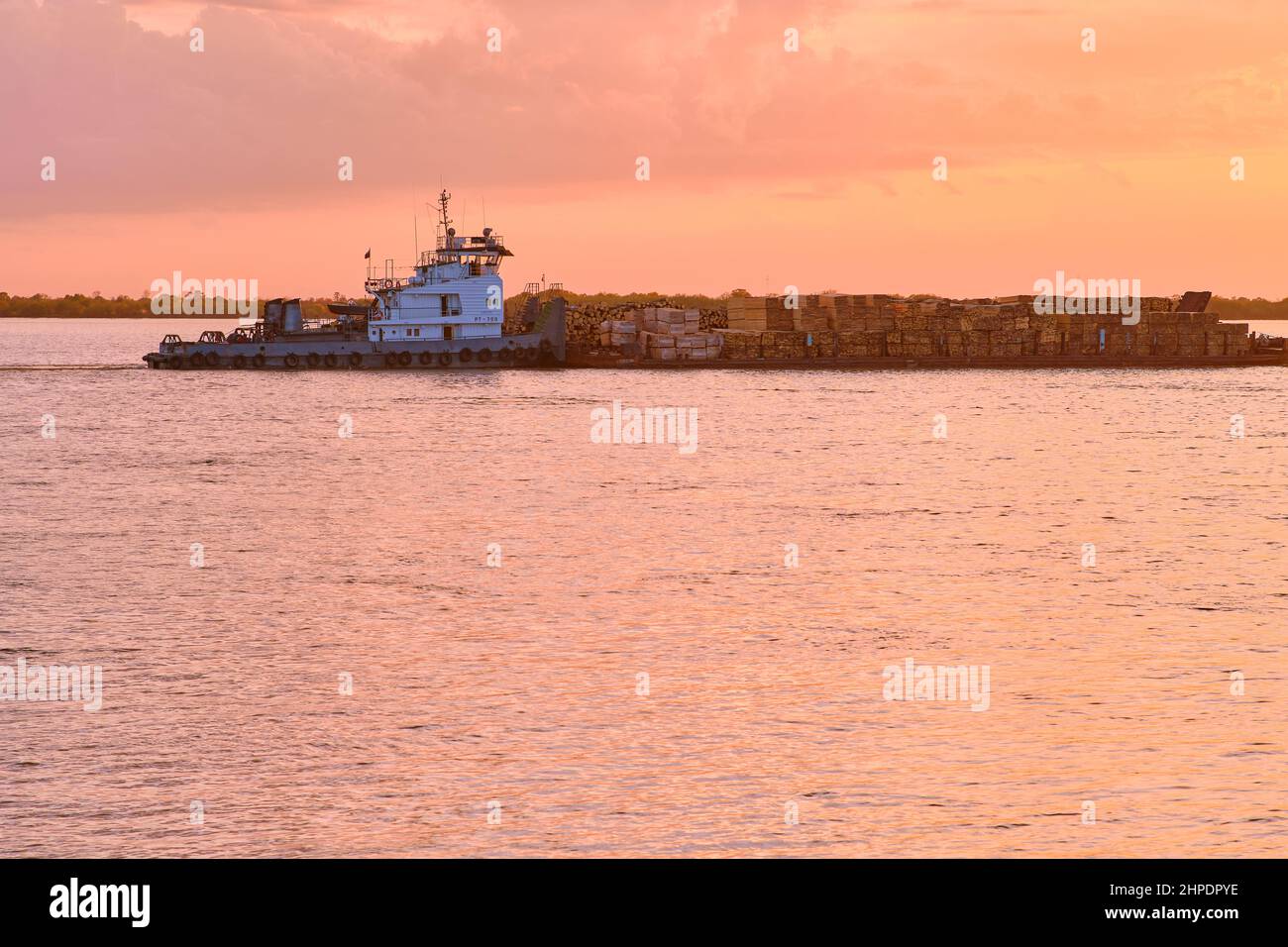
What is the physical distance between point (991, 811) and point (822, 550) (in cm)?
2079

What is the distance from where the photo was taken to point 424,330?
123750mm

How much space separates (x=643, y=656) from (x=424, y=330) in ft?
332

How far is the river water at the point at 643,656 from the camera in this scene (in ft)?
55.2

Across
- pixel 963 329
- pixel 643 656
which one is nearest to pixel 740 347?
pixel 963 329

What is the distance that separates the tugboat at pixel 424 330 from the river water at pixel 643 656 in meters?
60.2

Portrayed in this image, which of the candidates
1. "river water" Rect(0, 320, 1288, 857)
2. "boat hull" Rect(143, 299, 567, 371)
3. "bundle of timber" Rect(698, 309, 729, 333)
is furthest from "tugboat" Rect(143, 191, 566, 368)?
"river water" Rect(0, 320, 1288, 857)

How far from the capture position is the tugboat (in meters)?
121

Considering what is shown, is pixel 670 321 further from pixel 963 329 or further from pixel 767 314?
pixel 963 329

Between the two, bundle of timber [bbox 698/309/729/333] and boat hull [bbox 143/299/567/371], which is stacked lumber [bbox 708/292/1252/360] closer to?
bundle of timber [bbox 698/309/729/333]

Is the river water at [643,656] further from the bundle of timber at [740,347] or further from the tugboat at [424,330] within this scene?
the bundle of timber at [740,347]

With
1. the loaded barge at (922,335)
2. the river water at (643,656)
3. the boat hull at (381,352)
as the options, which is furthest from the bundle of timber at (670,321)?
the river water at (643,656)

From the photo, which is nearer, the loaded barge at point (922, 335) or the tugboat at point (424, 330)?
the tugboat at point (424, 330)

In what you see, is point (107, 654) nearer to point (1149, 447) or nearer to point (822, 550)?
point (822, 550)
